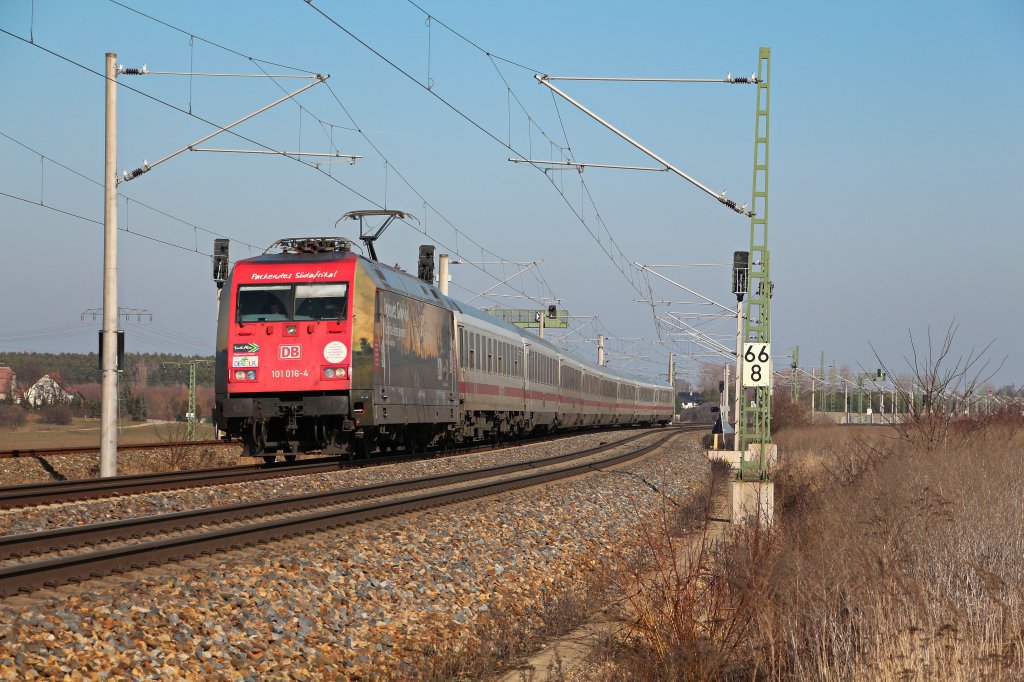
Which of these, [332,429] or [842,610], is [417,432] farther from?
[842,610]

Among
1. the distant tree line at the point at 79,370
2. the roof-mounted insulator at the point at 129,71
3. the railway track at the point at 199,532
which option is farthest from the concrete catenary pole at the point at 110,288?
the distant tree line at the point at 79,370

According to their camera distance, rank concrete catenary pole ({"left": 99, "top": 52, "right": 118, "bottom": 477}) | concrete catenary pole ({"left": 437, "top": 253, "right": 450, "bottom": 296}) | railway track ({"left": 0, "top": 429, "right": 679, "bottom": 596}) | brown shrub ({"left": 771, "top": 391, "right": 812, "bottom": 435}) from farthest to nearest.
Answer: brown shrub ({"left": 771, "top": 391, "right": 812, "bottom": 435}), concrete catenary pole ({"left": 437, "top": 253, "right": 450, "bottom": 296}), concrete catenary pole ({"left": 99, "top": 52, "right": 118, "bottom": 477}), railway track ({"left": 0, "top": 429, "right": 679, "bottom": 596})

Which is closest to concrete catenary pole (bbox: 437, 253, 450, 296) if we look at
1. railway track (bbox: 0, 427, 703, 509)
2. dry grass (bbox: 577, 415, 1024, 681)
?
railway track (bbox: 0, 427, 703, 509)

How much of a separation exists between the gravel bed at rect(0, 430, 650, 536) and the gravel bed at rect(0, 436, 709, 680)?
307cm

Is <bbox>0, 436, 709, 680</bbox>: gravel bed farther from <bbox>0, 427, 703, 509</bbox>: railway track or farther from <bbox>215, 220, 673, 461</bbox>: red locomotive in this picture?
<bbox>215, 220, 673, 461</bbox>: red locomotive

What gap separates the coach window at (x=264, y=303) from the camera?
67.6ft

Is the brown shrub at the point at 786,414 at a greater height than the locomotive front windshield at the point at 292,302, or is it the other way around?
the locomotive front windshield at the point at 292,302

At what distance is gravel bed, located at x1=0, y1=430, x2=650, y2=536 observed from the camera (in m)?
12.9

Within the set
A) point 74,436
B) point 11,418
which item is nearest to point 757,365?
point 74,436

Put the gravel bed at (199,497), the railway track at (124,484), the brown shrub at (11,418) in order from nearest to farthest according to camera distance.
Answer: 1. the gravel bed at (199,497)
2. the railway track at (124,484)
3. the brown shrub at (11,418)

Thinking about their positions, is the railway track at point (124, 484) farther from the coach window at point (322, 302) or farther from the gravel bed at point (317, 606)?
the gravel bed at point (317, 606)

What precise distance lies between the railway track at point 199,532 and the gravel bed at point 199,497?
1.07 m

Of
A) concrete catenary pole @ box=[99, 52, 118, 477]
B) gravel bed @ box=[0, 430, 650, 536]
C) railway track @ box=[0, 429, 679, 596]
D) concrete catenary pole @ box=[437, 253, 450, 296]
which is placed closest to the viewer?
railway track @ box=[0, 429, 679, 596]

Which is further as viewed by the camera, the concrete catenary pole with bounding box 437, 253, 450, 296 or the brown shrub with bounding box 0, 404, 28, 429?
the brown shrub with bounding box 0, 404, 28, 429
